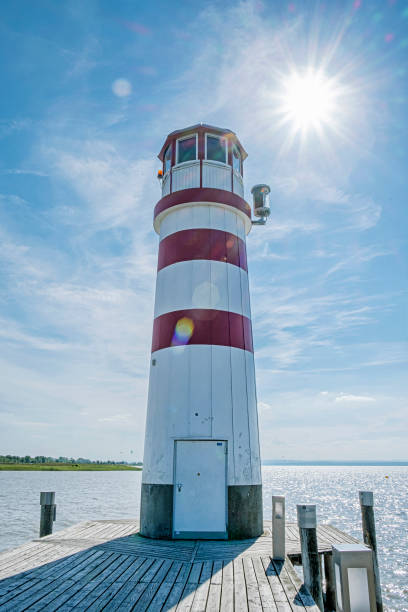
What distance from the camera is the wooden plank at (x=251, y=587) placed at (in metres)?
5.49

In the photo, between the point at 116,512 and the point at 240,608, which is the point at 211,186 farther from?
the point at 116,512

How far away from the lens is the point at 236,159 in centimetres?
1327

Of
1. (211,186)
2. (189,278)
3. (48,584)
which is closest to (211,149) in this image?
(211,186)

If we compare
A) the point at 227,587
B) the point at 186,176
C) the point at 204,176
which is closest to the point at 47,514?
the point at 227,587

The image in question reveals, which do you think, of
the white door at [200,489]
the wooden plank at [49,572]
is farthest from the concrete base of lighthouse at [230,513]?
the wooden plank at [49,572]

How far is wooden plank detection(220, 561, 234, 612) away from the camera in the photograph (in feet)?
18.1

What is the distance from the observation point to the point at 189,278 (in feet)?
37.6

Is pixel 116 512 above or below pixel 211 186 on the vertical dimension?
below

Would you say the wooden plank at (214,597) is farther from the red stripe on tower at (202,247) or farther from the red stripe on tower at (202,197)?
the red stripe on tower at (202,197)

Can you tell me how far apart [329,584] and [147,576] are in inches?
221

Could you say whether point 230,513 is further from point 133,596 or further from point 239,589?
point 133,596

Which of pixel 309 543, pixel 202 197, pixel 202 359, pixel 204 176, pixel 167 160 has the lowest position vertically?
pixel 309 543

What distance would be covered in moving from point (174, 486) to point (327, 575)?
13.1ft

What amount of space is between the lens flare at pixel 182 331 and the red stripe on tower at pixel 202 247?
1.68 m
